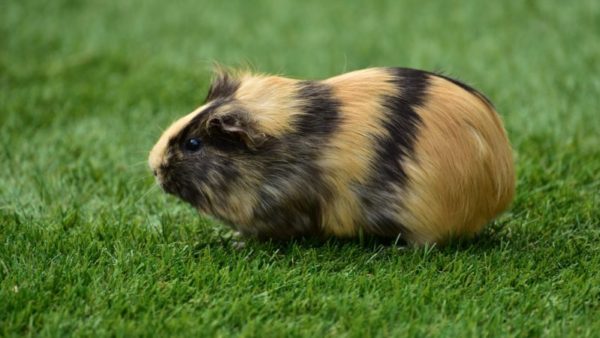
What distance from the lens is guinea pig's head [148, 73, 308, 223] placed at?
421 cm

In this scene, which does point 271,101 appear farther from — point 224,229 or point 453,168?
point 453,168

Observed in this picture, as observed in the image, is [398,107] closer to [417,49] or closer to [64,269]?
[64,269]

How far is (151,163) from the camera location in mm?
4426

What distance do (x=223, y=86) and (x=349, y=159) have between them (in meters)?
0.87

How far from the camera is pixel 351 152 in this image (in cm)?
412

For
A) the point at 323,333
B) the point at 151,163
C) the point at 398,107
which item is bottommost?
the point at 323,333

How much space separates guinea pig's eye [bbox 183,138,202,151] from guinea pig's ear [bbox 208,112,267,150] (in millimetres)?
129

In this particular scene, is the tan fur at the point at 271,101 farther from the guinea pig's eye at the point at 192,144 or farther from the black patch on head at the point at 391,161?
the black patch on head at the point at 391,161

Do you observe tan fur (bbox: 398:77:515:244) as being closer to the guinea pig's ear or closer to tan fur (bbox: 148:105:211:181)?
the guinea pig's ear

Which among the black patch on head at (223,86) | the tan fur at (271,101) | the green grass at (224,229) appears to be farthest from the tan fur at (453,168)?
the black patch on head at (223,86)

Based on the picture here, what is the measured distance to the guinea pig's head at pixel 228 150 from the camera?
421cm

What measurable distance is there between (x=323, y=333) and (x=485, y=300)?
76 cm

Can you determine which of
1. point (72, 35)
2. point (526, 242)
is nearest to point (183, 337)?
point (526, 242)

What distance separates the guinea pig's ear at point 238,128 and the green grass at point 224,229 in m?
0.55
